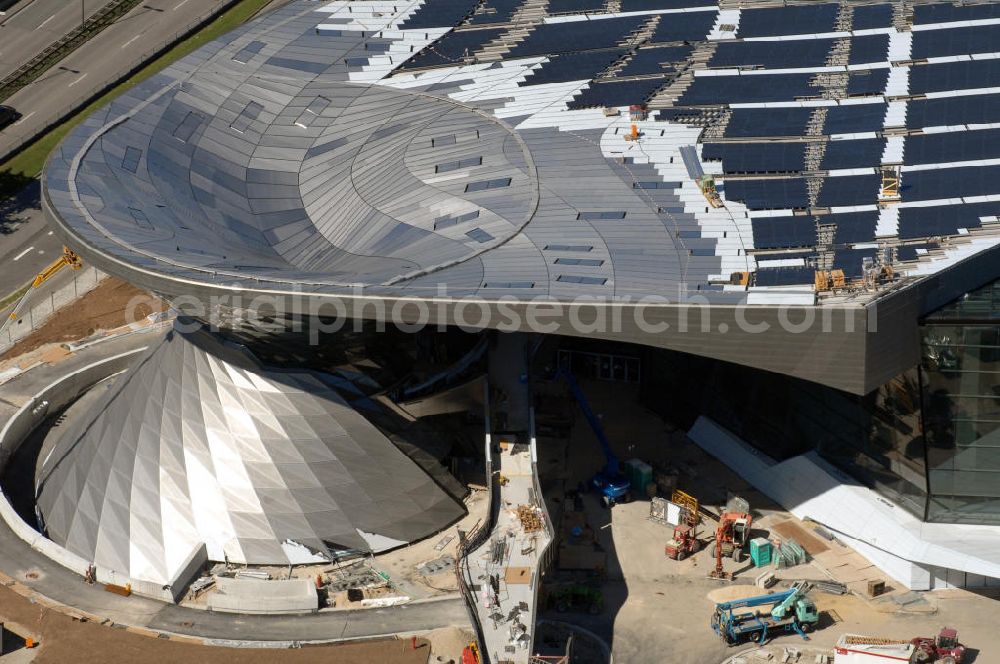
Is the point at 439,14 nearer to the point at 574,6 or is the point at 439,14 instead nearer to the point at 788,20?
the point at 574,6

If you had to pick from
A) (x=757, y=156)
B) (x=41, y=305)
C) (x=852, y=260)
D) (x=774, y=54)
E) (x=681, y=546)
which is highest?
(x=774, y=54)

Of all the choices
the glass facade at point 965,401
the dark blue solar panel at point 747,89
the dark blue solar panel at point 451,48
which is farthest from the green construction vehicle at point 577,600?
the dark blue solar panel at point 451,48

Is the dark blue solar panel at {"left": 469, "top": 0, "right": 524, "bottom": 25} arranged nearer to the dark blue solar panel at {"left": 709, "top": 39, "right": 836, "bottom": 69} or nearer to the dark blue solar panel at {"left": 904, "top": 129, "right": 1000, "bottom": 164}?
the dark blue solar panel at {"left": 709, "top": 39, "right": 836, "bottom": 69}

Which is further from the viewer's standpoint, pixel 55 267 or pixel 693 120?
pixel 55 267

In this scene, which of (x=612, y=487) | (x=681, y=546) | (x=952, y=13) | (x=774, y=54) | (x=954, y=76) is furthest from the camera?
(x=952, y=13)

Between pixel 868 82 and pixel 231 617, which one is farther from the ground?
pixel 868 82

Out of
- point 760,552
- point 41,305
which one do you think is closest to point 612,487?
point 760,552
